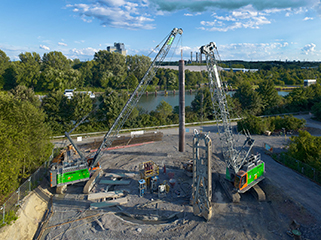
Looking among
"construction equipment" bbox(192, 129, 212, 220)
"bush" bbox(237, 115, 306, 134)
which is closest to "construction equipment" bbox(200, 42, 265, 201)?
"construction equipment" bbox(192, 129, 212, 220)

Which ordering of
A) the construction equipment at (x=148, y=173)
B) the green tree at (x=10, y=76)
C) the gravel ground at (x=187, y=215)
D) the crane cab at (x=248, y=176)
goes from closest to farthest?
1. the gravel ground at (x=187, y=215)
2. the crane cab at (x=248, y=176)
3. the construction equipment at (x=148, y=173)
4. the green tree at (x=10, y=76)

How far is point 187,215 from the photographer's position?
14633 millimetres

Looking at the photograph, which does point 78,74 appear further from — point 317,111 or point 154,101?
point 317,111

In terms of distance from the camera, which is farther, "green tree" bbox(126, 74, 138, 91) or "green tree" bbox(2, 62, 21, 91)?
"green tree" bbox(126, 74, 138, 91)

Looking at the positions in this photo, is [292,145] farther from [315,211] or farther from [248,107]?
[248,107]

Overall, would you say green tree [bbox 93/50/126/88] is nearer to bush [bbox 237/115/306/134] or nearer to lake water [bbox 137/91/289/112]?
lake water [bbox 137/91/289/112]

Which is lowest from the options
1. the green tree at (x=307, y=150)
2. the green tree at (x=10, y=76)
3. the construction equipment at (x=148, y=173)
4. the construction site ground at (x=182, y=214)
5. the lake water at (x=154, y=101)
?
the lake water at (x=154, y=101)

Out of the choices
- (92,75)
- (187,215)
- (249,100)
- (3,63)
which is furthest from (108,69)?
(187,215)

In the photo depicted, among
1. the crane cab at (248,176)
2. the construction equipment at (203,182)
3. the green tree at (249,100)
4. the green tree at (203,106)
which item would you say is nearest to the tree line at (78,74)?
the green tree at (203,106)

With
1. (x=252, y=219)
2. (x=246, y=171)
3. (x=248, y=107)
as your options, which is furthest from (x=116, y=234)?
(x=248, y=107)

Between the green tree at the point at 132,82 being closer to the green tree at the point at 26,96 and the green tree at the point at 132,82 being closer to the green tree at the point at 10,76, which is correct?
the green tree at the point at 10,76

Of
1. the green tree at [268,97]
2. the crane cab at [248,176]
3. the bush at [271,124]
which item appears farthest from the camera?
the green tree at [268,97]

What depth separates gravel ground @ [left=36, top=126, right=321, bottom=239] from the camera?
12961 mm

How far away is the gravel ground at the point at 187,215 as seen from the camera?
12961 mm
